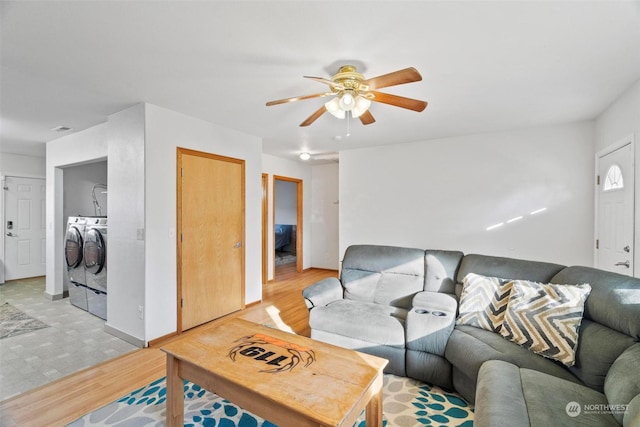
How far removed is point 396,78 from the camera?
1.71 meters

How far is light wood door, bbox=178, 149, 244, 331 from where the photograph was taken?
10.3ft

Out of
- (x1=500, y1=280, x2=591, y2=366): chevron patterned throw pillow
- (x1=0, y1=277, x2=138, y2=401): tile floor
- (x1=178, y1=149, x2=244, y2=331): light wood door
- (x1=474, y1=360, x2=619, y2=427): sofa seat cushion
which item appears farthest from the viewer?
(x1=178, y1=149, x2=244, y2=331): light wood door

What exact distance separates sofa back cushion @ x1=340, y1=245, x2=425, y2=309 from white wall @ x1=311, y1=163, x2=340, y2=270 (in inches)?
120

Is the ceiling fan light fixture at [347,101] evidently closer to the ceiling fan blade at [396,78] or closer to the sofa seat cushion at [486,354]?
the ceiling fan blade at [396,78]

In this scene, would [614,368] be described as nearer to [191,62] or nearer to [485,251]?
[485,251]

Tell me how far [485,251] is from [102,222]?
495cm

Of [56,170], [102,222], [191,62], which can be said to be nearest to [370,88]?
[191,62]

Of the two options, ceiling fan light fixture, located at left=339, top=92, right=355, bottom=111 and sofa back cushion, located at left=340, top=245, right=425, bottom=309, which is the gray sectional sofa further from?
ceiling fan light fixture, located at left=339, top=92, right=355, bottom=111

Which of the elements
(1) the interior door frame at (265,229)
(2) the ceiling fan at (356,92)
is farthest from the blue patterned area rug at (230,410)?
(1) the interior door frame at (265,229)

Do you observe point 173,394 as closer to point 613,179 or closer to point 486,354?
point 486,354

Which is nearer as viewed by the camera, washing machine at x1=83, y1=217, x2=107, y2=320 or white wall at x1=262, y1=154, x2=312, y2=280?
washing machine at x1=83, y1=217, x2=107, y2=320

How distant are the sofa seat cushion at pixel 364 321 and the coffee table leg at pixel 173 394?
3.89 ft

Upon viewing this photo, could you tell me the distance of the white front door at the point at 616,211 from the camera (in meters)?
Result: 2.45

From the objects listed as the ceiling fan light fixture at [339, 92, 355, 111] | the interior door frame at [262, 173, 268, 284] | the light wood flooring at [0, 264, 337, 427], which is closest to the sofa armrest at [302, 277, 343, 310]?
the light wood flooring at [0, 264, 337, 427]
